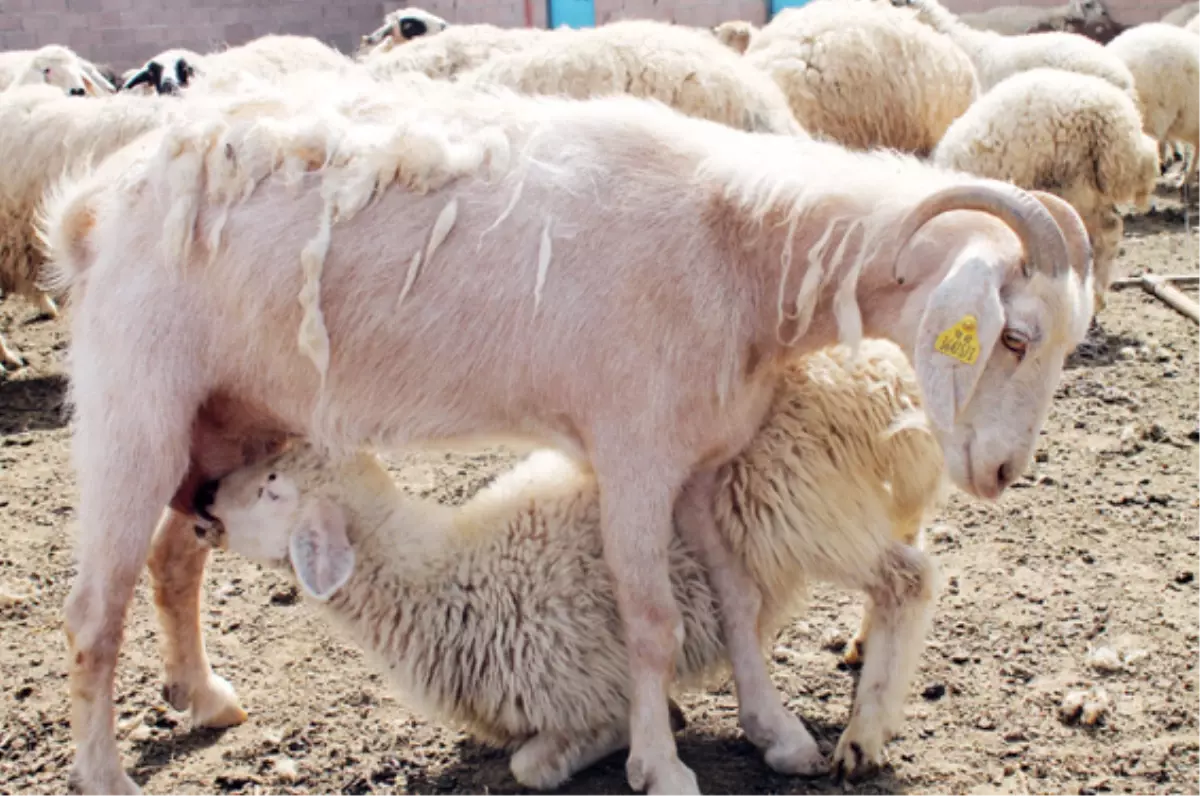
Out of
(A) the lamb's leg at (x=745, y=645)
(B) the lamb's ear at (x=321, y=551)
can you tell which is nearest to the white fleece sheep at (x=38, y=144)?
(B) the lamb's ear at (x=321, y=551)

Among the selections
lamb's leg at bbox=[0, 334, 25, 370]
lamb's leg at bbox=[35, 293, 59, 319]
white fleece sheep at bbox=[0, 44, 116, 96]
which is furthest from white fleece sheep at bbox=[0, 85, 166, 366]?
white fleece sheep at bbox=[0, 44, 116, 96]

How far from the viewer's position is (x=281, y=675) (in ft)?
13.2

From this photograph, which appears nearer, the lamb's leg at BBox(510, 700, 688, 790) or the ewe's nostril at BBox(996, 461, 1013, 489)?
the ewe's nostril at BBox(996, 461, 1013, 489)

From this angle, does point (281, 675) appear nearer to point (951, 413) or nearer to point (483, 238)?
point (483, 238)

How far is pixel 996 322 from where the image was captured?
2.84 metres

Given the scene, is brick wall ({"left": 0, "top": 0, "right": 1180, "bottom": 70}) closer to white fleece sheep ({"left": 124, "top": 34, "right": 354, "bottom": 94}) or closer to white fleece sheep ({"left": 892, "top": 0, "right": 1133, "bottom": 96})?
white fleece sheep ({"left": 892, "top": 0, "right": 1133, "bottom": 96})

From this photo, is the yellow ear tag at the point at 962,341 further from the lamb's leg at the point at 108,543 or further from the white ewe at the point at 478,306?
the lamb's leg at the point at 108,543

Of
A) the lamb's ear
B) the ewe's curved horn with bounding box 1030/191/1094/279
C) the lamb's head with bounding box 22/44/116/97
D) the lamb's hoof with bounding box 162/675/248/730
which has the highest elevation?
the ewe's curved horn with bounding box 1030/191/1094/279

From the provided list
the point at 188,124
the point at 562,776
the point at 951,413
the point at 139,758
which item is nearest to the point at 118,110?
the point at 188,124

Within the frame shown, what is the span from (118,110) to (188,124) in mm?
4079

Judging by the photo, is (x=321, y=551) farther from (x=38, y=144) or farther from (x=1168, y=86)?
(x=1168, y=86)

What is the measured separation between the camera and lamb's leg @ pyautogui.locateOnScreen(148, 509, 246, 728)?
3.73 m

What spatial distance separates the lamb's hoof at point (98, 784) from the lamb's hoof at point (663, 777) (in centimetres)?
135

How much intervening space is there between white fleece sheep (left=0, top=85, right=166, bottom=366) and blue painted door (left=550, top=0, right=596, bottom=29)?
33.0 feet
